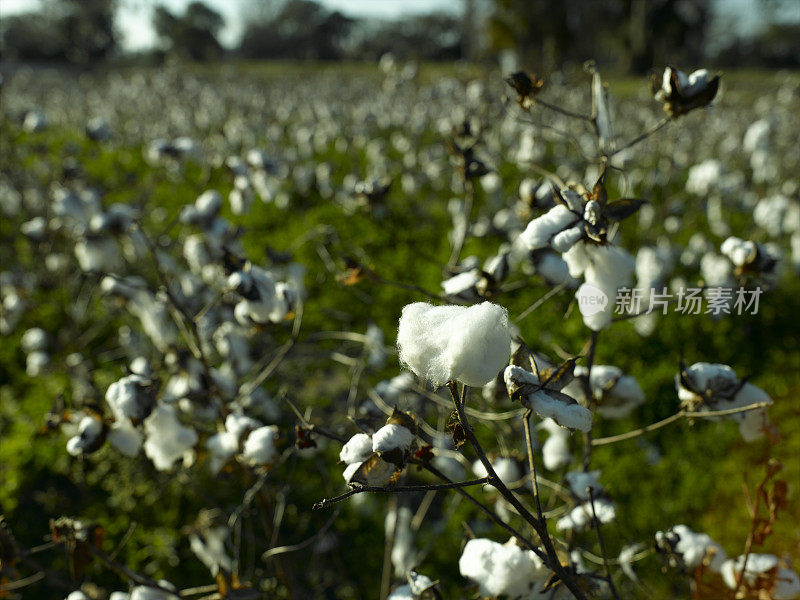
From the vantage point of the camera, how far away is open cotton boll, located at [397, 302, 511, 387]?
753 mm

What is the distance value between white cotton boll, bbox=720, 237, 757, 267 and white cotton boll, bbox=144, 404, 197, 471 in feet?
4.87

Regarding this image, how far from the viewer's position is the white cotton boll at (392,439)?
35.0 inches

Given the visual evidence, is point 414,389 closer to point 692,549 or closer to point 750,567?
point 692,549

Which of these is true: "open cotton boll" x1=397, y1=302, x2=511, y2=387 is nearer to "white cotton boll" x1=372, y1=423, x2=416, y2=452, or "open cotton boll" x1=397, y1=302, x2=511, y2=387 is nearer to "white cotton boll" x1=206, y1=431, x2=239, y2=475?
"white cotton boll" x1=372, y1=423, x2=416, y2=452

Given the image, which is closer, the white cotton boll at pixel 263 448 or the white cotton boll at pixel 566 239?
the white cotton boll at pixel 566 239

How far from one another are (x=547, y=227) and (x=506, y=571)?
632 millimetres

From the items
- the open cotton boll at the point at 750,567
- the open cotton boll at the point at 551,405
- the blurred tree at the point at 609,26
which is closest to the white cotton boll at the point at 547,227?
the open cotton boll at the point at 551,405

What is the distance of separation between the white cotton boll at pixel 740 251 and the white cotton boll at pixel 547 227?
735 mm

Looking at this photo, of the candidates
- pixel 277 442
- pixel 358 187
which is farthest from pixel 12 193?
pixel 277 442

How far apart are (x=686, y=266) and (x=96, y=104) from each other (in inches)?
484

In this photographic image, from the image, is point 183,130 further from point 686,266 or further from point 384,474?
point 384,474

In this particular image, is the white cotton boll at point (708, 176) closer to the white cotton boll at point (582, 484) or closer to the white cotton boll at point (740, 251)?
the white cotton boll at point (740, 251)

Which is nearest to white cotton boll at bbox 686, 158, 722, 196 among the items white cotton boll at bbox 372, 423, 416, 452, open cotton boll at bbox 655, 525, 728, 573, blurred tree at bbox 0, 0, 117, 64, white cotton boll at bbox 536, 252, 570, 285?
white cotton boll at bbox 536, 252, 570, 285

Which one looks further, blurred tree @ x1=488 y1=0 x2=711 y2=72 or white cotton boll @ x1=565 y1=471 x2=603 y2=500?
blurred tree @ x1=488 y1=0 x2=711 y2=72
